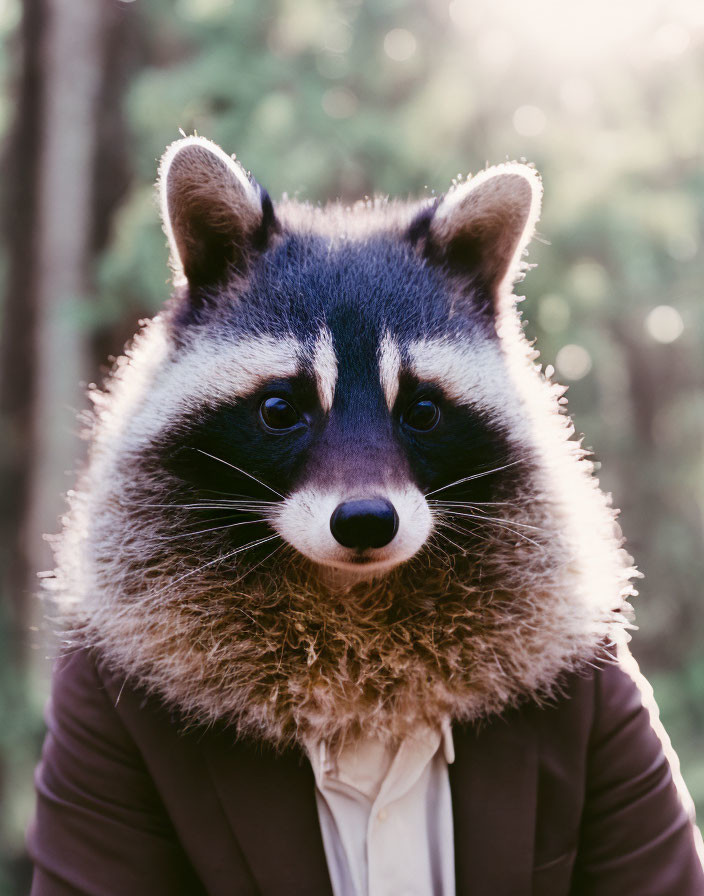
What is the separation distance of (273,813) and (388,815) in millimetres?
179

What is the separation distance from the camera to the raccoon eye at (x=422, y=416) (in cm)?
140

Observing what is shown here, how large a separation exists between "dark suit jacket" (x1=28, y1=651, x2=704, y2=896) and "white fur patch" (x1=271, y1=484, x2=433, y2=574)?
0.37 meters

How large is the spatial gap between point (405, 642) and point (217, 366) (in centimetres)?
54

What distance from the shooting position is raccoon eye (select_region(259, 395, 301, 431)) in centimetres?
138

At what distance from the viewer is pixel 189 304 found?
5.19 feet

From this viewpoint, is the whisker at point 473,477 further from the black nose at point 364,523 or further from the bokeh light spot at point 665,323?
the bokeh light spot at point 665,323

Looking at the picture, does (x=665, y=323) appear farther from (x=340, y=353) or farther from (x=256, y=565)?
(x=256, y=565)

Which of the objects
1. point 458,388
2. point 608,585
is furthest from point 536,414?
point 608,585

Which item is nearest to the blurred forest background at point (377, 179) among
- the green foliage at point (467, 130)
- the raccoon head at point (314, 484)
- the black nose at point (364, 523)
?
the green foliage at point (467, 130)

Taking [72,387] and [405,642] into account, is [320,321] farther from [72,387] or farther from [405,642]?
[72,387]

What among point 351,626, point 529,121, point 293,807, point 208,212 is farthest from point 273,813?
point 529,121

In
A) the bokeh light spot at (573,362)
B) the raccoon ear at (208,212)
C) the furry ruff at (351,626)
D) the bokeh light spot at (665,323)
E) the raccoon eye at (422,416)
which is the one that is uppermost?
the raccoon ear at (208,212)

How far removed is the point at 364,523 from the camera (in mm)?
1231

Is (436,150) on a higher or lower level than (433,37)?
lower
